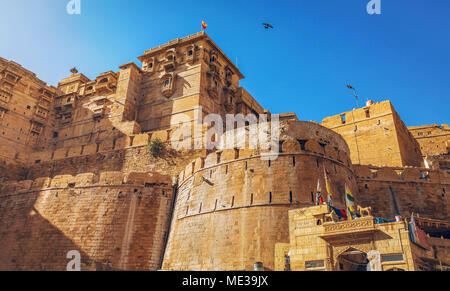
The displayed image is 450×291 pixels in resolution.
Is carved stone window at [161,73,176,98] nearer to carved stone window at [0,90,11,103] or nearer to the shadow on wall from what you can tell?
the shadow on wall

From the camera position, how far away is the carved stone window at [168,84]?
30406mm

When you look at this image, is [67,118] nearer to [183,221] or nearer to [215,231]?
[183,221]

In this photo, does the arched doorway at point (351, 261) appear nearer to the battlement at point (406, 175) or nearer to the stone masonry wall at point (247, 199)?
the stone masonry wall at point (247, 199)

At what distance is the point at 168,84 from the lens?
3086 centimetres

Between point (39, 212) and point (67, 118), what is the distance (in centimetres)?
1548

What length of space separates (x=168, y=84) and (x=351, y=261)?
22.5 meters

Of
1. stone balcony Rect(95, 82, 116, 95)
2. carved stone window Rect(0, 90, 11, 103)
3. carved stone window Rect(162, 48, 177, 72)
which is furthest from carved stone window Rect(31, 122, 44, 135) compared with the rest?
carved stone window Rect(162, 48, 177, 72)

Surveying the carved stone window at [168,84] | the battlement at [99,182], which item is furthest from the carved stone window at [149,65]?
the battlement at [99,182]

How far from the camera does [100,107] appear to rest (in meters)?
32.9

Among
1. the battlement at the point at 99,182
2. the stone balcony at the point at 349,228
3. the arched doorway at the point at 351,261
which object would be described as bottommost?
the arched doorway at the point at 351,261

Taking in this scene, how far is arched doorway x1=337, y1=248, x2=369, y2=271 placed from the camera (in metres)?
12.0

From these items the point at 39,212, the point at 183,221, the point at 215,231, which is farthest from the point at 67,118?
the point at 215,231

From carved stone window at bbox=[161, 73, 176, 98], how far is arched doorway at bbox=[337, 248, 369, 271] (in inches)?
845

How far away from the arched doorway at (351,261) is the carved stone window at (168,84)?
70.4ft
